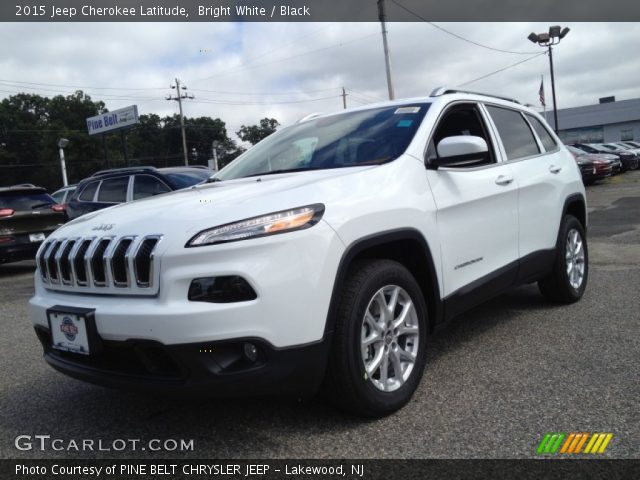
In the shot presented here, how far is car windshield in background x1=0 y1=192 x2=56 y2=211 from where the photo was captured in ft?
30.8

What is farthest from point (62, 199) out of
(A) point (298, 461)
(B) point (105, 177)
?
(A) point (298, 461)

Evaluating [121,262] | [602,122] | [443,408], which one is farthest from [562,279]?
[602,122]

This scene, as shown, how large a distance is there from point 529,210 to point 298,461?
2665 millimetres

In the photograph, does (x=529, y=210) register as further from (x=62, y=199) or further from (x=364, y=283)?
(x=62, y=199)

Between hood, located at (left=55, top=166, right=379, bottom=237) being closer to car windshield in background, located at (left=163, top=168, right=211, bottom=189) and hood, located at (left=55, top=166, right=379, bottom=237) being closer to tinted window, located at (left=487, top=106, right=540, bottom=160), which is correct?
tinted window, located at (left=487, top=106, right=540, bottom=160)

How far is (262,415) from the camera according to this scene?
9.39 ft

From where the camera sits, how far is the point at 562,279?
14.9ft

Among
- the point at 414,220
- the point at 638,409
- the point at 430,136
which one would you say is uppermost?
the point at 430,136

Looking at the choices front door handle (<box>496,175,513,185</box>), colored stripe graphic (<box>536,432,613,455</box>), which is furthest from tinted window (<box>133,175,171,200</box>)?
colored stripe graphic (<box>536,432,613,455</box>)

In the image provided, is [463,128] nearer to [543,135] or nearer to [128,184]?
[543,135]

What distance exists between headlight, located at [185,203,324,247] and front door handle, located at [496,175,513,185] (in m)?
1.81

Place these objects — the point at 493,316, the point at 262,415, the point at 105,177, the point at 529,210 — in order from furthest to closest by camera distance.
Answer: the point at 105,177 < the point at 493,316 < the point at 529,210 < the point at 262,415

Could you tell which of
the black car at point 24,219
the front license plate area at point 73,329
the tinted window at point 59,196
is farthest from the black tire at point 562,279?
the tinted window at point 59,196

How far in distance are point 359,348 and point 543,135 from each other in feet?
10.5
